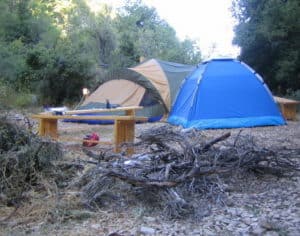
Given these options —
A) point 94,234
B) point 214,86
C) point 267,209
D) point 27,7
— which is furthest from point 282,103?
point 27,7

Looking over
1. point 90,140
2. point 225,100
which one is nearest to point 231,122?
point 225,100

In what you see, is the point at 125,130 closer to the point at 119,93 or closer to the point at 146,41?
the point at 119,93

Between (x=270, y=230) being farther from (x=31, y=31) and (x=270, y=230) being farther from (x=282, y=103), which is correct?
(x=31, y=31)

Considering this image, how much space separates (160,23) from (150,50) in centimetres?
1137

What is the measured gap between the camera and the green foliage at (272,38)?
12.3m

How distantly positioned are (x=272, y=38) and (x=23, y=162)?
10.5 meters

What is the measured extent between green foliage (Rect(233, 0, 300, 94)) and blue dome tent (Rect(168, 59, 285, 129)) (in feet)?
11.6

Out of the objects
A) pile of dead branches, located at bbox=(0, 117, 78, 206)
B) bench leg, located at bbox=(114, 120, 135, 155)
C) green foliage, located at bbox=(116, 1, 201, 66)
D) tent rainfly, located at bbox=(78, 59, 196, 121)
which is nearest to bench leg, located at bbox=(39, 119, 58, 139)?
bench leg, located at bbox=(114, 120, 135, 155)

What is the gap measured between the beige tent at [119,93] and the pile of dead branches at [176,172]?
18.2 feet

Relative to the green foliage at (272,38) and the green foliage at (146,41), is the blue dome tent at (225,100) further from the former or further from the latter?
the green foliage at (146,41)

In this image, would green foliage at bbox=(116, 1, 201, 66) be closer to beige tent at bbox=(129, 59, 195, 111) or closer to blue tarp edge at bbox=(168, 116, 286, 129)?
beige tent at bbox=(129, 59, 195, 111)

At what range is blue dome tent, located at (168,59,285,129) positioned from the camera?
8.93 m

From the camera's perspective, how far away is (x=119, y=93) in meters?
10.6

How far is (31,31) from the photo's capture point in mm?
19438
